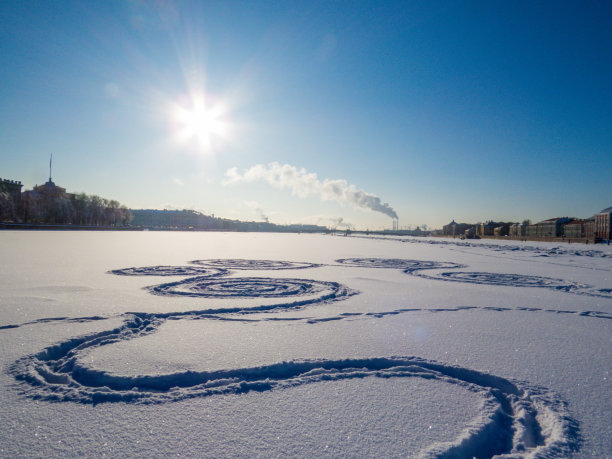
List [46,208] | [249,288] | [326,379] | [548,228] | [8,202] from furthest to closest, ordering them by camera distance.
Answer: [548,228], [46,208], [8,202], [249,288], [326,379]

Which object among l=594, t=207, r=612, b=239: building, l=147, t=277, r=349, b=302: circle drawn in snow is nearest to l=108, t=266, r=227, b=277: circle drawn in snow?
l=147, t=277, r=349, b=302: circle drawn in snow

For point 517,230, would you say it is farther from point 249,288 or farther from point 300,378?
point 300,378

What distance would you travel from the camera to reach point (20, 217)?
237ft

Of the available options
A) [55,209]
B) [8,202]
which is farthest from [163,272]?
[55,209]

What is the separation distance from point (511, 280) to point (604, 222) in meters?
85.4

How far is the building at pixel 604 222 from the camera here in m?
70.5

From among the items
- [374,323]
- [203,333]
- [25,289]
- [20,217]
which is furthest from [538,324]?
[20,217]

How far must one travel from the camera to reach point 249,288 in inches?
305

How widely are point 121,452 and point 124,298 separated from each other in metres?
4.88

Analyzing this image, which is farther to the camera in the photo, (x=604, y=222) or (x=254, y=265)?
(x=604, y=222)

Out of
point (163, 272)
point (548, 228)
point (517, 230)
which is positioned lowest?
point (163, 272)

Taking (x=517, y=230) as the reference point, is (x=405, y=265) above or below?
below

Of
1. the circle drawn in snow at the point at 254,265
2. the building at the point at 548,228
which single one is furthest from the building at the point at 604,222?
the circle drawn in snow at the point at 254,265

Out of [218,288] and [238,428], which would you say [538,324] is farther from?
[218,288]
